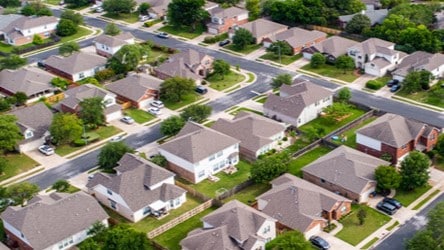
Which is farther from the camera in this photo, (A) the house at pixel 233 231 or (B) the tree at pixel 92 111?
(B) the tree at pixel 92 111

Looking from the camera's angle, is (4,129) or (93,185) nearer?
(93,185)

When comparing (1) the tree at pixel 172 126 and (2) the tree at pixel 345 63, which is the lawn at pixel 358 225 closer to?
(1) the tree at pixel 172 126

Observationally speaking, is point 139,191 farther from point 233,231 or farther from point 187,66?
point 187,66

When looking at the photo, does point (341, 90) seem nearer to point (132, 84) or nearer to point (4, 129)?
point (132, 84)

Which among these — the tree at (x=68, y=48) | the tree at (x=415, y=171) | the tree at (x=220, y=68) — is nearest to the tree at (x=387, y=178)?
the tree at (x=415, y=171)

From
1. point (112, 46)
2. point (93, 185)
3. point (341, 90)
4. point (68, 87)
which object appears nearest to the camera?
point (93, 185)

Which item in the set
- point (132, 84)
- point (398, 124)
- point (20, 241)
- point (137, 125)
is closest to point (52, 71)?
point (132, 84)
